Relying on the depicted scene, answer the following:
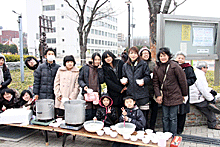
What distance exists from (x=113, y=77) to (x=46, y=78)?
1571 mm

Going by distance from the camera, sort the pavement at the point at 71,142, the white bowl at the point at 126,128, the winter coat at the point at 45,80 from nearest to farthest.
Result: the white bowl at the point at 126,128, the pavement at the point at 71,142, the winter coat at the point at 45,80

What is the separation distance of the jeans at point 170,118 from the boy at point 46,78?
2.53 m

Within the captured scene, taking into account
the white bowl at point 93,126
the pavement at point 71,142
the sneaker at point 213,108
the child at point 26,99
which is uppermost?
the child at point 26,99

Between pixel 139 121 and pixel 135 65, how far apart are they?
1.09 meters

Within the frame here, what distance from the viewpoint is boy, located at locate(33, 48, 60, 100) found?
14.1ft

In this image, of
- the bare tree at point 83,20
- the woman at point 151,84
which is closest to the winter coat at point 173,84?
the woman at point 151,84

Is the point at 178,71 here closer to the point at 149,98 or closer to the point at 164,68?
the point at 164,68

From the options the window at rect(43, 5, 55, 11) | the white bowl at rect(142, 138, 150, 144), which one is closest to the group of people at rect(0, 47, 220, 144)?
the white bowl at rect(142, 138, 150, 144)

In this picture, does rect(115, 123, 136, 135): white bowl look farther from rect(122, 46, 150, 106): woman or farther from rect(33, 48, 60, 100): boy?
rect(33, 48, 60, 100): boy

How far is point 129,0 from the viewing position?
13195mm

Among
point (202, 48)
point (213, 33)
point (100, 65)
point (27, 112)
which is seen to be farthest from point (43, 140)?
point (213, 33)

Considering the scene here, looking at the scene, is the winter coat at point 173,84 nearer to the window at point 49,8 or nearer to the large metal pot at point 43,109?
the large metal pot at point 43,109

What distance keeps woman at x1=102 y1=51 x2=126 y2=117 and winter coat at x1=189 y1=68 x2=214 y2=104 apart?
187 centimetres

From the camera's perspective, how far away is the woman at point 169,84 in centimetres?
356
